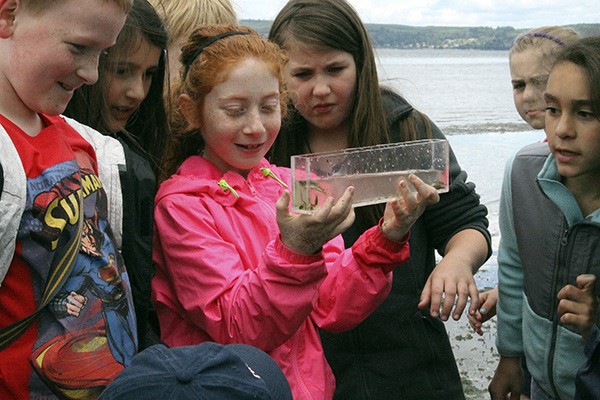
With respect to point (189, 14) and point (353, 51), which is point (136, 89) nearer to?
point (189, 14)

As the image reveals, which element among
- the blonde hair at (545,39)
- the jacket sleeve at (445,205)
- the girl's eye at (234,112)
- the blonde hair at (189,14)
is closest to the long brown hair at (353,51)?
the jacket sleeve at (445,205)

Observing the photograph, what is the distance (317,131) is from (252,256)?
36.0 inches

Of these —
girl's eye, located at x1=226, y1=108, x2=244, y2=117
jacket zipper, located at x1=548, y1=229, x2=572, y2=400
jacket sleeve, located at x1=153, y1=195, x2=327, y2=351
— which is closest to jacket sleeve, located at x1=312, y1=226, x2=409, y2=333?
jacket sleeve, located at x1=153, y1=195, x2=327, y2=351

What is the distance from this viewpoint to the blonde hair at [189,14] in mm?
3621

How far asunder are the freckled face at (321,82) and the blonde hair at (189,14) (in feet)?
1.10

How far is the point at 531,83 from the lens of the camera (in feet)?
16.2

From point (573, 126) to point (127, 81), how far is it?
59.6 inches

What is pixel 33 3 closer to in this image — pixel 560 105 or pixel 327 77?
pixel 327 77

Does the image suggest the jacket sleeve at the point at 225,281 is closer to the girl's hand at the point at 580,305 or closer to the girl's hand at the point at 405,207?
the girl's hand at the point at 405,207

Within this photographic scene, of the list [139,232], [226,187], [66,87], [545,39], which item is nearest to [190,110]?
[226,187]

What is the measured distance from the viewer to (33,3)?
86.2 inches

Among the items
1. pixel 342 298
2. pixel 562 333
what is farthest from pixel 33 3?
pixel 562 333

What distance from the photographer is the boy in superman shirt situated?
2.13 metres

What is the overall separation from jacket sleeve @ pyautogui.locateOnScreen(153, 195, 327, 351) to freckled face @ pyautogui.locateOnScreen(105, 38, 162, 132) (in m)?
0.36
